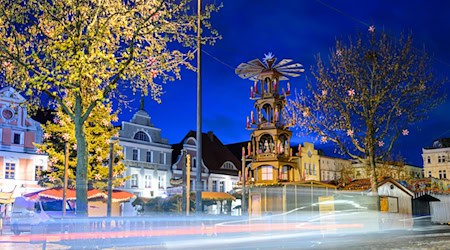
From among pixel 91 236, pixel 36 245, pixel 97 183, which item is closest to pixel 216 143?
pixel 97 183

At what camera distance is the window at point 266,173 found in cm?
3322

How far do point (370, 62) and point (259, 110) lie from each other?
8125 mm

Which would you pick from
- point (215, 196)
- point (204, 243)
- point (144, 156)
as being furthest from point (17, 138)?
point (204, 243)

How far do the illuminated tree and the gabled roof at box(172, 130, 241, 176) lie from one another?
23.4 m

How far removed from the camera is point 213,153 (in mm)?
66812

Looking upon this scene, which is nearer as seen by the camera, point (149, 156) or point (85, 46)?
point (85, 46)

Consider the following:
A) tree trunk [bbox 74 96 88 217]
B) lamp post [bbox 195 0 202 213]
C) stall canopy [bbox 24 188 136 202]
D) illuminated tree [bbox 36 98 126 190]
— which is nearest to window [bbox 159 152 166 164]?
illuminated tree [bbox 36 98 126 190]

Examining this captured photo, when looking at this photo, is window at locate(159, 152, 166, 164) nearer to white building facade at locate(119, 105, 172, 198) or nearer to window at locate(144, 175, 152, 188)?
white building facade at locate(119, 105, 172, 198)

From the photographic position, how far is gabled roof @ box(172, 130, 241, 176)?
61.7 m

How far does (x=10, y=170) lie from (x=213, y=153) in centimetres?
2780

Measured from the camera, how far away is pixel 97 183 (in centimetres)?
3562

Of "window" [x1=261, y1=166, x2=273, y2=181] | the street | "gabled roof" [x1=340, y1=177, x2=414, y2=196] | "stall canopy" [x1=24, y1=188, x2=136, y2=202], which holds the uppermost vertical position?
"window" [x1=261, y1=166, x2=273, y2=181]

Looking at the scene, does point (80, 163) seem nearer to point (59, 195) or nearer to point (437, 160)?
point (59, 195)

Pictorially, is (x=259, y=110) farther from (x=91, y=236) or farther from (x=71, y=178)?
(x=91, y=236)
